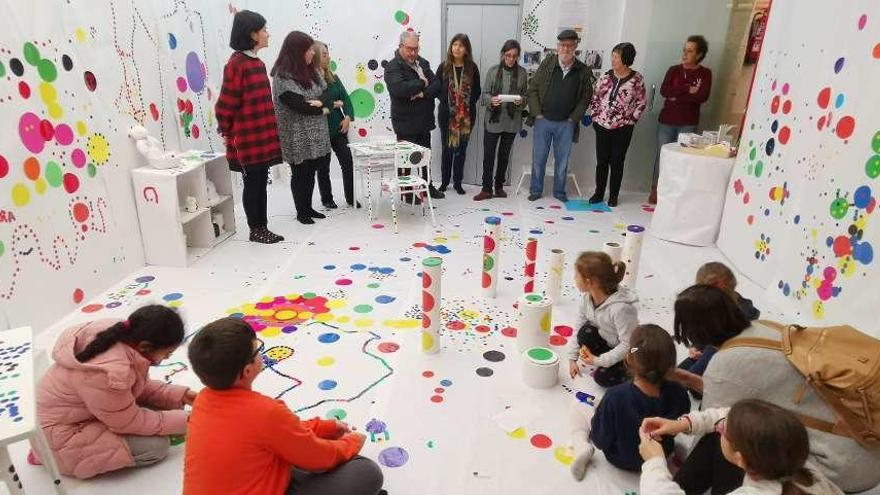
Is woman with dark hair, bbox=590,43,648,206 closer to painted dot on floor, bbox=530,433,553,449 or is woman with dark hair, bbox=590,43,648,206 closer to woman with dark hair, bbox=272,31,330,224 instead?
woman with dark hair, bbox=272,31,330,224

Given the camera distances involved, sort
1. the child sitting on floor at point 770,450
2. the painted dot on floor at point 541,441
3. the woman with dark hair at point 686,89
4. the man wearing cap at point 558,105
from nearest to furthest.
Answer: the child sitting on floor at point 770,450, the painted dot on floor at point 541,441, the woman with dark hair at point 686,89, the man wearing cap at point 558,105

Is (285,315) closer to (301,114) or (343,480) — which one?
(343,480)

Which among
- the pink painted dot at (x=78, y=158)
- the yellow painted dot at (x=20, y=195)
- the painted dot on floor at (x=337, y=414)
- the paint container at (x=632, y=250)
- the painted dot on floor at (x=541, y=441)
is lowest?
the painted dot on floor at (x=337, y=414)

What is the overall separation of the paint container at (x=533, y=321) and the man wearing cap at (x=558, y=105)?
2.73 m

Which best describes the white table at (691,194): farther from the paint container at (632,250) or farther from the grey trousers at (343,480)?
the grey trousers at (343,480)

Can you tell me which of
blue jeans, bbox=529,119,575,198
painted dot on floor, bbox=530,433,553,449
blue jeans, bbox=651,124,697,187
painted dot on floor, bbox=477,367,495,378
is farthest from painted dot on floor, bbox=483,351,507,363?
blue jeans, bbox=651,124,697,187

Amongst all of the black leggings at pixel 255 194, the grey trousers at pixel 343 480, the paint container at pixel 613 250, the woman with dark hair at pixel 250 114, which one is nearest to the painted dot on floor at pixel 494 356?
the paint container at pixel 613 250

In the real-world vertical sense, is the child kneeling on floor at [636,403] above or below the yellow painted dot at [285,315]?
above

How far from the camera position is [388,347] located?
2.64 metres

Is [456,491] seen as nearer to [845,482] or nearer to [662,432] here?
[662,432]

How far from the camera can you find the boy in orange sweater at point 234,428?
1332 mm

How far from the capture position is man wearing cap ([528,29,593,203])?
475cm

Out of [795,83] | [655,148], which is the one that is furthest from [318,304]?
[655,148]

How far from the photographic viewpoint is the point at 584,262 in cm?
221
